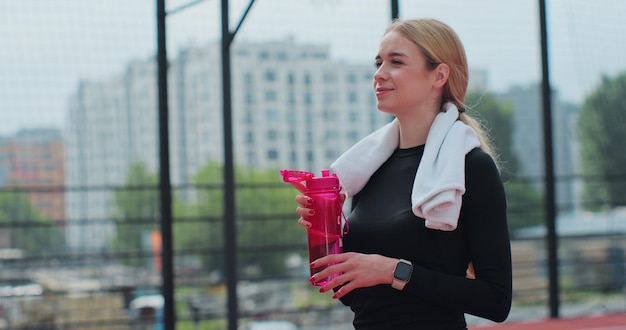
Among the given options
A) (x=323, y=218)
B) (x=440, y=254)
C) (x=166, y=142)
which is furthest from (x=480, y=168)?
(x=166, y=142)

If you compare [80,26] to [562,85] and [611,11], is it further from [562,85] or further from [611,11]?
[562,85]

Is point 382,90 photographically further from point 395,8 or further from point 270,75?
point 270,75

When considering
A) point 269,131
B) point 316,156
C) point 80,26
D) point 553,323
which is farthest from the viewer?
point 269,131

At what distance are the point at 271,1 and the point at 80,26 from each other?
107cm

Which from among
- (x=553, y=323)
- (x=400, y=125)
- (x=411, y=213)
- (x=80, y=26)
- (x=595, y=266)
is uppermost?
(x=80, y=26)

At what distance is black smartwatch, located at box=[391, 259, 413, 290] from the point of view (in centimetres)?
124

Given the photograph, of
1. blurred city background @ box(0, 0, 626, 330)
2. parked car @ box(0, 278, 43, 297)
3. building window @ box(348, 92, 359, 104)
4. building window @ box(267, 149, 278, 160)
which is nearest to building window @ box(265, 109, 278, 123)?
building window @ box(267, 149, 278, 160)

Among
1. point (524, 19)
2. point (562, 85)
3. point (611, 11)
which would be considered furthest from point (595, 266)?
point (611, 11)

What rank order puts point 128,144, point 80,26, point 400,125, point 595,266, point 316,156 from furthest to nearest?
point 316,156
point 128,144
point 595,266
point 80,26
point 400,125

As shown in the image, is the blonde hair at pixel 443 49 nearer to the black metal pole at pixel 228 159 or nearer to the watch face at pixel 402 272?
the watch face at pixel 402 272

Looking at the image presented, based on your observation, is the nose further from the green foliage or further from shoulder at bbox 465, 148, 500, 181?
the green foliage

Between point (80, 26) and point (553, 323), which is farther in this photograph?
point (80, 26)

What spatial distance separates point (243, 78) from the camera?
707 inches

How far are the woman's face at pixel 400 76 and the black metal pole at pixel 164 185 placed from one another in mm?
1404
